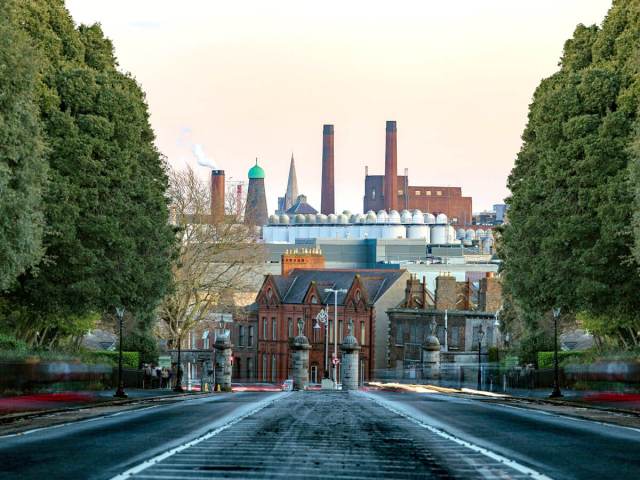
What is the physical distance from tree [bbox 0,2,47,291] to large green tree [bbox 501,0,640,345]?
19.4 m

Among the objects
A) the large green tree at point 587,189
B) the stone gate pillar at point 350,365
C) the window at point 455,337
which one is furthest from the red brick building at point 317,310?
the large green tree at point 587,189

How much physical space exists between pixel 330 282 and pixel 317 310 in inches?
155

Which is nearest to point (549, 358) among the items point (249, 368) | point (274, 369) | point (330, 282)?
point (274, 369)

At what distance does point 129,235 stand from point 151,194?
3.03 metres

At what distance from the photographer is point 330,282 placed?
139375 millimetres

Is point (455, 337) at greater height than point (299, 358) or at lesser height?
greater

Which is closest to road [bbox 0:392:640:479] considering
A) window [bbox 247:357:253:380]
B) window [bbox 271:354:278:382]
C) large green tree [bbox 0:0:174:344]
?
large green tree [bbox 0:0:174:344]

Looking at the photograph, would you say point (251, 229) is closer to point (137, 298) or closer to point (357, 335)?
point (137, 298)

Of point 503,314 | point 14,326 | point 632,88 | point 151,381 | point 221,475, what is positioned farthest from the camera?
point 503,314

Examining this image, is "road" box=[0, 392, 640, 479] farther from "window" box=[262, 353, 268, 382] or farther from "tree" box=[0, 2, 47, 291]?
"window" box=[262, 353, 268, 382]

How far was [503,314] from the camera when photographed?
7812cm

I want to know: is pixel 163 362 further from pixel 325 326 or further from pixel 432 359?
pixel 325 326

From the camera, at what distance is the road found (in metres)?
17.4

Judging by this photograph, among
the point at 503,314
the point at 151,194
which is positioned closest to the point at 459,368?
the point at 503,314
